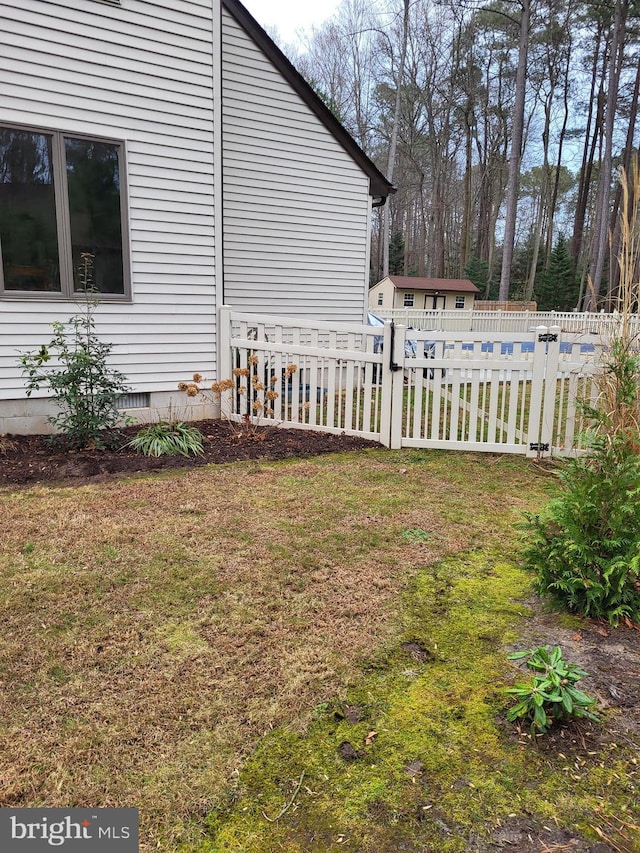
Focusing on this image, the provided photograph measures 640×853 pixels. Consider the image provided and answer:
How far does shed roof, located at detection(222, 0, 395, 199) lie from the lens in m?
7.83

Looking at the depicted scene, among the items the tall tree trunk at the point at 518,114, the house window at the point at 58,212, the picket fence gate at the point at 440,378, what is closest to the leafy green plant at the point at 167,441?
the picket fence gate at the point at 440,378

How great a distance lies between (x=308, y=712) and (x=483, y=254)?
41.1 m

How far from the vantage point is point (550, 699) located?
177 centimetres

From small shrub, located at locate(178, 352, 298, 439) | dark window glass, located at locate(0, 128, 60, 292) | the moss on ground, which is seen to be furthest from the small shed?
the moss on ground

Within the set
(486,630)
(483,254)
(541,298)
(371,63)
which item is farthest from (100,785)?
(483,254)

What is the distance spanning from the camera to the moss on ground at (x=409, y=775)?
1478mm

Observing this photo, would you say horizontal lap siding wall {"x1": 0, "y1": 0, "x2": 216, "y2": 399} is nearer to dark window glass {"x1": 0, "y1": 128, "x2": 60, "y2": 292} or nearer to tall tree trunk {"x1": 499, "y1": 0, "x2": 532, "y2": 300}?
dark window glass {"x1": 0, "y1": 128, "x2": 60, "y2": 292}

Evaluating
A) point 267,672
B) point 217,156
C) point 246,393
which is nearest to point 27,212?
point 217,156

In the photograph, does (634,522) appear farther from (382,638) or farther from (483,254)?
(483,254)

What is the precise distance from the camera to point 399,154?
3041cm

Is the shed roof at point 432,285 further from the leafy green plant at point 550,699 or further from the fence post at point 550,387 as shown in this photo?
the leafy green plant at point 550,699

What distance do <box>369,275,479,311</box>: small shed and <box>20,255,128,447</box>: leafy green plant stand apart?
2750 centimetres

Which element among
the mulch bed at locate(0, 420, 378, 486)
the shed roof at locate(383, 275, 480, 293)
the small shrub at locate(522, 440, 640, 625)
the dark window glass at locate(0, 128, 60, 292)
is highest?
the shed roof at locate(383, 275, 480, 293)

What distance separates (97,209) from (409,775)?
5.59 m
